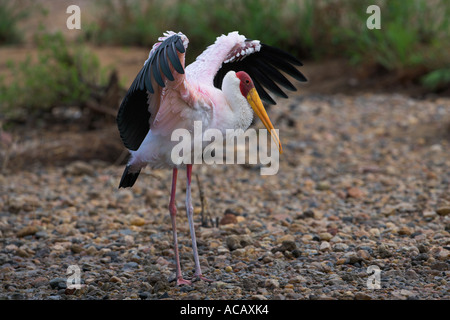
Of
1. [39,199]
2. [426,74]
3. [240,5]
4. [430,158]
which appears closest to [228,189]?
[39,199]

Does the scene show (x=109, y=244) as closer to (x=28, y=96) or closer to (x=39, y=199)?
(x=39, y=199)

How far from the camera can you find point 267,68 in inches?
182

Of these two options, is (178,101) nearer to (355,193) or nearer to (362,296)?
(362,296)

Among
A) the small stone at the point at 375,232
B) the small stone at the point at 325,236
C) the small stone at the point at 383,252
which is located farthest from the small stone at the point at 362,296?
the small stone at the point at 375,232

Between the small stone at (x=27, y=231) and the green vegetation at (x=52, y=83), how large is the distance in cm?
292

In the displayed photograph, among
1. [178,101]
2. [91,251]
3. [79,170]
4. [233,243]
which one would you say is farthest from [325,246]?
[79,170]

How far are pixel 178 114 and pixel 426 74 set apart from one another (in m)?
6.81

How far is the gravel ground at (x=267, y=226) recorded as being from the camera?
3.90 m

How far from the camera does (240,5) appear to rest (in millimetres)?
11586

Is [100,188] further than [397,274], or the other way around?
[100,188]

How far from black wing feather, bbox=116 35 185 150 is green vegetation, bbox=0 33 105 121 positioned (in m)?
3.84

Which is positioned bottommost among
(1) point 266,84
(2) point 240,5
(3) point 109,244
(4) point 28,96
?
(3) point 109,244

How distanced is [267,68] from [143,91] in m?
1.11
